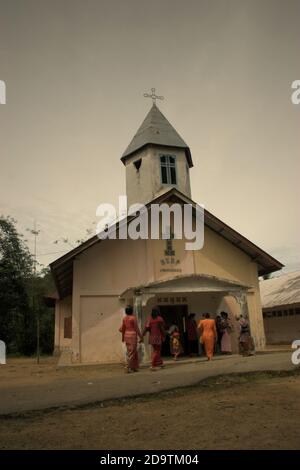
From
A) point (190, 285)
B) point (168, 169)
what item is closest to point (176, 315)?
point (190, 285)

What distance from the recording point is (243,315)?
43.0 feet

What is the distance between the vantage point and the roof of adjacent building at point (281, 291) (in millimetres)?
22203

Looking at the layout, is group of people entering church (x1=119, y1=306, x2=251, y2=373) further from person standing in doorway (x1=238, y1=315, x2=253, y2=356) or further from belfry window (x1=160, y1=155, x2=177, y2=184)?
belfry window (x1=160, y1=155, x2=177, y2=184)

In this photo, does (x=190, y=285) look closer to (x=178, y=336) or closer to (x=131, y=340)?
(x=178, y=336)

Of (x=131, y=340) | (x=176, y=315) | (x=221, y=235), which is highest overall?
(x=221, y=235)

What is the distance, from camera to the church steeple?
723 inches

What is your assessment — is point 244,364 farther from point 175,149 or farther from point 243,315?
point 175,149

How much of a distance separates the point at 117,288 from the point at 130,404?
27.5ft

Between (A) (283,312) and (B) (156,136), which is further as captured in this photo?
(A) (283,312)

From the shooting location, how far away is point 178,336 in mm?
13133

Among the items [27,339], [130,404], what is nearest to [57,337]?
[27,339]

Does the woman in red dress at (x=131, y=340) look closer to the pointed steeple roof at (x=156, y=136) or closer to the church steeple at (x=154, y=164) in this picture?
the church steeple at (x=154, y=164)

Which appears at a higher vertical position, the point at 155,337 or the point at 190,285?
the point at 190,285

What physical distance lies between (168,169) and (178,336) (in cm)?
861
